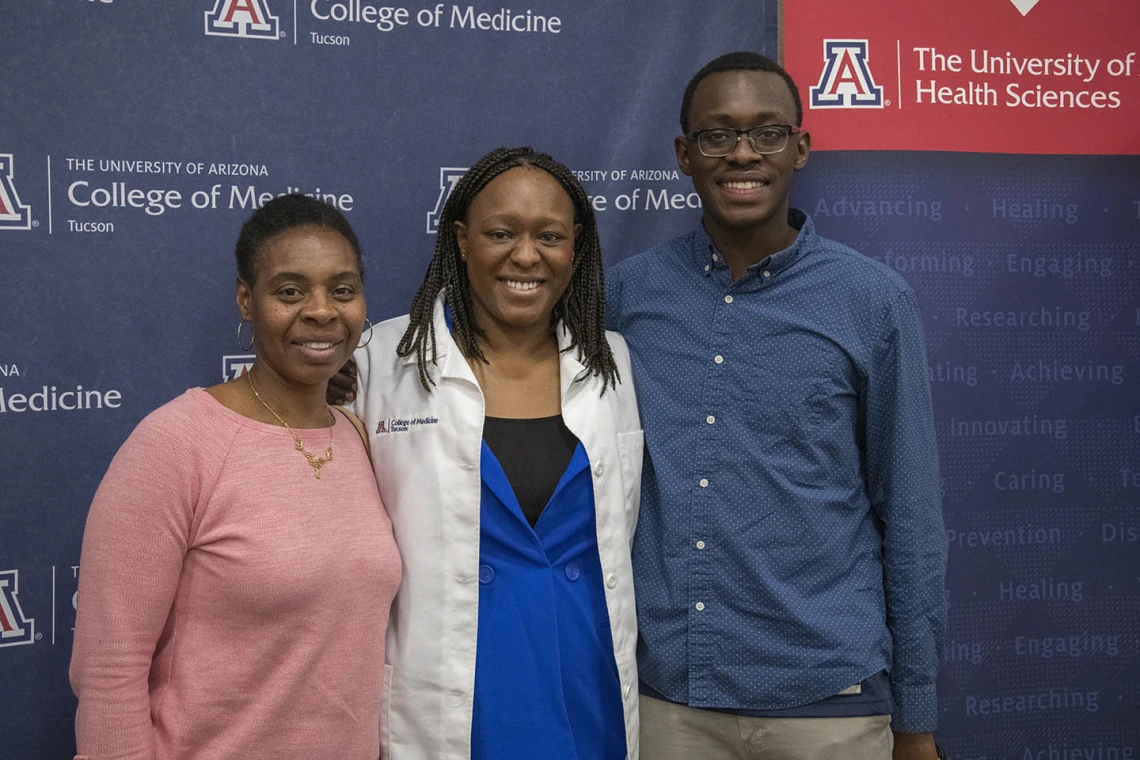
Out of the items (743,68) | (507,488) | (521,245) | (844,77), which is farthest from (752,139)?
(507,488)

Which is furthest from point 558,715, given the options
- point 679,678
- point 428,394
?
point 428,394

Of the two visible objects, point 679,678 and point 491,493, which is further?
Result: point 679,678

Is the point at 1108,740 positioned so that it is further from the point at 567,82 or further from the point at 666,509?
the point at 567,82

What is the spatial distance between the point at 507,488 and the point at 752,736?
728mm

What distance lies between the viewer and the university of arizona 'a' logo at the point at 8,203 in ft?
7.39

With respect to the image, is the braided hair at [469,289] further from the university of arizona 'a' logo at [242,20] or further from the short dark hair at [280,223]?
the university of arizona 'a' logo at [242,20]

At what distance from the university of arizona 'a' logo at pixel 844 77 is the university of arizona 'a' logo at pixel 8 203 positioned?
201 centimetres

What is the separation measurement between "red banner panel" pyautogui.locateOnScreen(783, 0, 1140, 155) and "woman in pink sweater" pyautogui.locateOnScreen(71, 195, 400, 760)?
5.00 ft

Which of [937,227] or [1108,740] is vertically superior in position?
[937,227]

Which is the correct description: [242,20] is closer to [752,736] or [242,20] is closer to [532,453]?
[532,453]

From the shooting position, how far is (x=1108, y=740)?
110 inches

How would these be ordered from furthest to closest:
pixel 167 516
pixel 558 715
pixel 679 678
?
pixel 679 678 < pixel 558 715 < pixel 167 516

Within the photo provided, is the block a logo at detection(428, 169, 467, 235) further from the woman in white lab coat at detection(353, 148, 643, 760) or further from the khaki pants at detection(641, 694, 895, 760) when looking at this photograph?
the khaki pants at detection(641, 694, 895, 760)

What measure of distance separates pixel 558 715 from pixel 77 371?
1.42 metres
